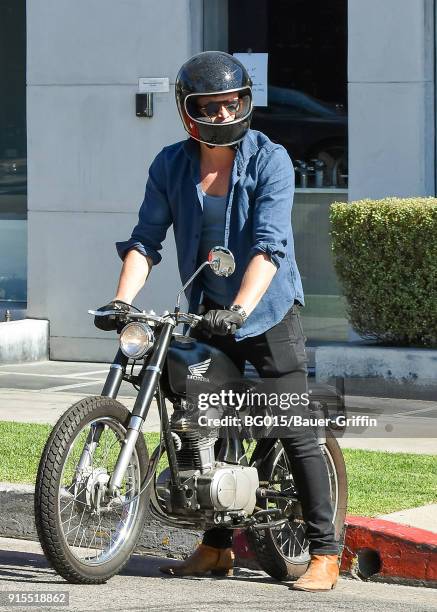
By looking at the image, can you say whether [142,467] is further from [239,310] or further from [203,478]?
[239,310]

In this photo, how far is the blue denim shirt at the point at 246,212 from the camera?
5.50 meters

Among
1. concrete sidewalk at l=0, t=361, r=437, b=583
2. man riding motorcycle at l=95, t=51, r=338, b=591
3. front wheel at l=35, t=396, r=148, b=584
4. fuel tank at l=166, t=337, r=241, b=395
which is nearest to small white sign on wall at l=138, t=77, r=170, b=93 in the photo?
concrete sidewalk at l=0, t=361, r=437, b=583

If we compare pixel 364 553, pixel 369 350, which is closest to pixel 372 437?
pixel 369 350

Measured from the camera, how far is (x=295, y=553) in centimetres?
591

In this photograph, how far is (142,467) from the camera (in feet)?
17.9

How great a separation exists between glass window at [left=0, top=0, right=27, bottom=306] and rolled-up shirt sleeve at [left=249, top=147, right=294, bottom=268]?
8091mm

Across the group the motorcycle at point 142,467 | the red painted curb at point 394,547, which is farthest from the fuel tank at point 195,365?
the red painted curb at point 394,547

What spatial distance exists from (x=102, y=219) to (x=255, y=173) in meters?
7.17

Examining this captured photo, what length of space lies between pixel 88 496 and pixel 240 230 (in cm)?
120

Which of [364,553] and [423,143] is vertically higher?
[423,143]

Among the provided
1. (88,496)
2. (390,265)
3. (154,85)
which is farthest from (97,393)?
(88,496)

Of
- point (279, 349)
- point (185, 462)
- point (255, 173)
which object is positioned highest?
point (255, 173)

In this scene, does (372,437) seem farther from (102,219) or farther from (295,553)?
(102,219)

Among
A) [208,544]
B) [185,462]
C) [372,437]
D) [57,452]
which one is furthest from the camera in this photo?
[372,437]
